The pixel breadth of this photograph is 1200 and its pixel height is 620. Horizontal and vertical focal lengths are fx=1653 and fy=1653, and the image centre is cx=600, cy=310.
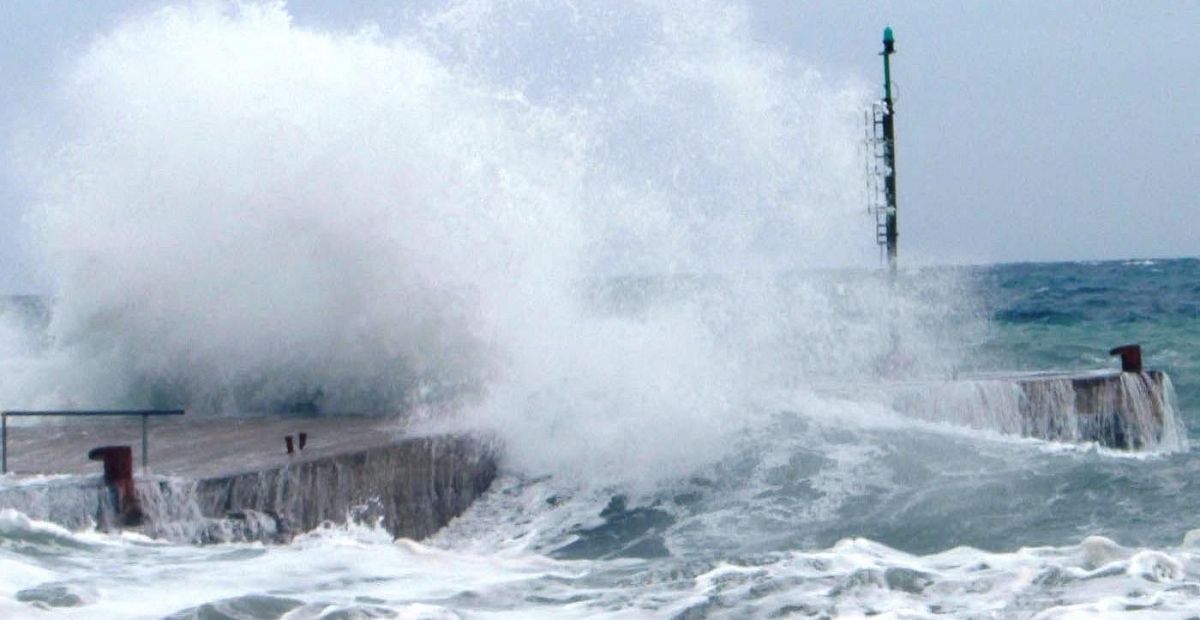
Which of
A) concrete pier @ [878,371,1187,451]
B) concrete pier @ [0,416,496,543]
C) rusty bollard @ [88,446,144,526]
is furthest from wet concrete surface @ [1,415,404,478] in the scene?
concrete pier @ [878,371,1187,451]

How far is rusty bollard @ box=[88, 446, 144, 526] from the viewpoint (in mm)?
7859

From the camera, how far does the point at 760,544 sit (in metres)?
9.42

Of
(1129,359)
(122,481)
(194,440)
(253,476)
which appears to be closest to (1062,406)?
(1129,359)

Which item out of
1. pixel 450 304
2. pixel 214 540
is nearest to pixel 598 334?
pixel 450 304

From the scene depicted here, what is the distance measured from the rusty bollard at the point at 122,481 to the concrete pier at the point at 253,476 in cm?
3

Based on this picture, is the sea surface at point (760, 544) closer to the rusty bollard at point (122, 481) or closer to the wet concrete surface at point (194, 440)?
the rusty bollard at point (122, 481)

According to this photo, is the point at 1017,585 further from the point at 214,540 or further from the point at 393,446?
the point at 393,446

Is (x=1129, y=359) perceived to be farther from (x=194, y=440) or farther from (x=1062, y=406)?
(x=194, y=440)

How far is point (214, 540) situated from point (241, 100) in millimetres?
6923

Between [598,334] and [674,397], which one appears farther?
[598,334]

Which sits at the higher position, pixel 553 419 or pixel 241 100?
pixel 241 100

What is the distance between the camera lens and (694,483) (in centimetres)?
1091

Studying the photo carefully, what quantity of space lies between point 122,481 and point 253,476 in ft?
2.53

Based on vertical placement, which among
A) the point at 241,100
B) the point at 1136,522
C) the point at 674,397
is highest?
the point at 241,100
